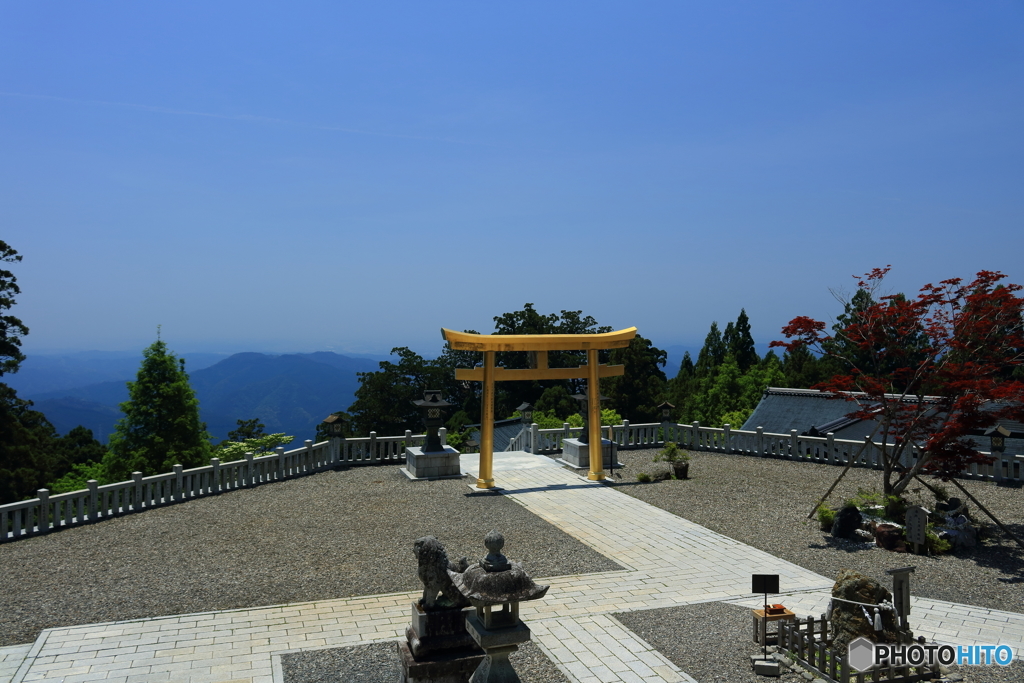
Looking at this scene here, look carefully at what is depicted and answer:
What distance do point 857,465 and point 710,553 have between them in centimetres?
1021

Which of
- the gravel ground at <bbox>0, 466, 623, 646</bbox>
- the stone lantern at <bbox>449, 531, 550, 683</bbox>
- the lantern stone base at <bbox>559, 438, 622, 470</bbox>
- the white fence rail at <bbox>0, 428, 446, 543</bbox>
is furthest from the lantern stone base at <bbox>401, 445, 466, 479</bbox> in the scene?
the stone lantern at <bbox>449, 531, 550, 683</bbox>

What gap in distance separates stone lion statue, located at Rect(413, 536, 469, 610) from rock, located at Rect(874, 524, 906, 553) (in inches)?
360

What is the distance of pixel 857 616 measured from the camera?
7.71m

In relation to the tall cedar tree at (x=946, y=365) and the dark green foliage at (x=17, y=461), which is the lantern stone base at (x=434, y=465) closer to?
the tall cedar tree at (x=946, y=365)

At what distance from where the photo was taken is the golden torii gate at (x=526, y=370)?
1855 centimetres

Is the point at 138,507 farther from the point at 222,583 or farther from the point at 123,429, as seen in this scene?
the point at 123,429

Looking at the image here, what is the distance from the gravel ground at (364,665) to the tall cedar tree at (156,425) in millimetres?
19436

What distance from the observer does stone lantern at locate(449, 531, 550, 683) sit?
652cm

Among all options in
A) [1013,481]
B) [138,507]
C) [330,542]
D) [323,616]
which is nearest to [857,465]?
[1013,481]

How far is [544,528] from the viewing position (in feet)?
47.0

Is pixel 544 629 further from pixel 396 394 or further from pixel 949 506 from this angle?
pixel 396 394

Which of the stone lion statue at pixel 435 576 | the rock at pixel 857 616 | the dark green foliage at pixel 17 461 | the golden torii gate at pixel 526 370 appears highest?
the golden torii gate at pixel 526 370

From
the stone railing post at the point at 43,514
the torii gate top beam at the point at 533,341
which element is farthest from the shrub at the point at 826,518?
the stone railing post at the point at 43,514

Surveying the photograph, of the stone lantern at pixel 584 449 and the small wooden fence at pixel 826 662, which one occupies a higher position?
the stone lantern at pixel 584 449
